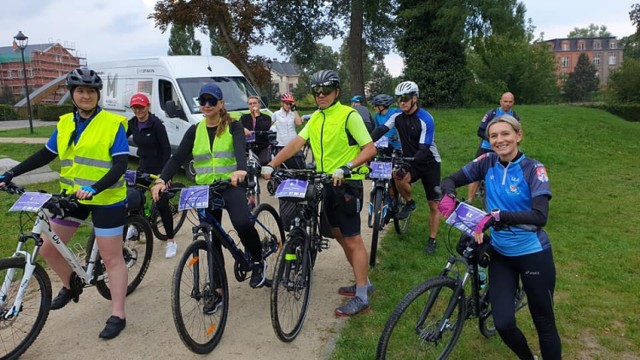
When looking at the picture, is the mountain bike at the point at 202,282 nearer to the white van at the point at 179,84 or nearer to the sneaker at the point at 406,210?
the sneaker at the point at 406,210

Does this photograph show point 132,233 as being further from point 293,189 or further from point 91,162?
point 293,189

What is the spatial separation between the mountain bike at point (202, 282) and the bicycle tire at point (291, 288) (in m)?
0.48

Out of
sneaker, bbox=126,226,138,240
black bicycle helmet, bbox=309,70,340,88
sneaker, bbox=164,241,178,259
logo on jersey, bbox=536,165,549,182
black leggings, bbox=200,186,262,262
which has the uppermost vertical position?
black bicycle helmet, bbox=309,70,340,88

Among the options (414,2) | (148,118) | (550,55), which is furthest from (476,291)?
(550,55)

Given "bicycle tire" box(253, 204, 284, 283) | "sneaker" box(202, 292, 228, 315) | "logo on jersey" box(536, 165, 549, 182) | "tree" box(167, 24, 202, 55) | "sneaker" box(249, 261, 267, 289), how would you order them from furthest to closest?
"tree" box(167, 24, 202, 55), "bicycle tire" box(253, 204, 284, 283), "sneaker" box(249, 261, 267, 289), "sneaker" box(202, 292, 228, 315), "logo on jersey" box(536, 165, 549, 182)

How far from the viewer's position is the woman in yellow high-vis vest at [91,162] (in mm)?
3611

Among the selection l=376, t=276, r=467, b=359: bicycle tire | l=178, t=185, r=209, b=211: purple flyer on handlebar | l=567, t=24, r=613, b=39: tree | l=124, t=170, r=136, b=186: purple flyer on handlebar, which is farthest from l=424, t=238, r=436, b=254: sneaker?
l=567, t=24, r=613, b=39: tree

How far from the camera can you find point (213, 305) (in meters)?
3.67

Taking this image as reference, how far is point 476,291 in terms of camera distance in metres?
3.28

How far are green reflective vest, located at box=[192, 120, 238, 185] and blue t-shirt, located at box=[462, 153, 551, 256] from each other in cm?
209

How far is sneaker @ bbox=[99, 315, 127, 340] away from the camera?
3814 millimetres

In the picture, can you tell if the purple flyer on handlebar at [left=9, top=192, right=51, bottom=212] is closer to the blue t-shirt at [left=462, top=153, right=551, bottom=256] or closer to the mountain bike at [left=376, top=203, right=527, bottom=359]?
A: the mountain bike at [left=376, top=203, right=527, bottom=359]

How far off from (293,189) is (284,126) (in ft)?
18.0

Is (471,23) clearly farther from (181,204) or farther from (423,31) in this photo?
(181,204)
